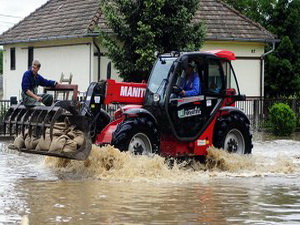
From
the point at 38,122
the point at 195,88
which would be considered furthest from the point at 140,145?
the point at 38,122

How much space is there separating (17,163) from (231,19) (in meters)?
19.9

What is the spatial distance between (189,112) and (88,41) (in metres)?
16.7

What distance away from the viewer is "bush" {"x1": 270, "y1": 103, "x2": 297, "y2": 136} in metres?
28.9

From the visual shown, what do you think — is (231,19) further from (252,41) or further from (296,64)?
(296,64)

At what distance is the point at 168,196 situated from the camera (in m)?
12.4

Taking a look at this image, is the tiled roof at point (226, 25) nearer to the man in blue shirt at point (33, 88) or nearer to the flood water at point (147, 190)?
the flood water at point (147, 190)

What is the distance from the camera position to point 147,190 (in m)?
13.1

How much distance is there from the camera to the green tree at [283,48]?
3975 cm

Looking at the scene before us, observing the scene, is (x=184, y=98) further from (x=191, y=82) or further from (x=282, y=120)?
(x=282, y=120)

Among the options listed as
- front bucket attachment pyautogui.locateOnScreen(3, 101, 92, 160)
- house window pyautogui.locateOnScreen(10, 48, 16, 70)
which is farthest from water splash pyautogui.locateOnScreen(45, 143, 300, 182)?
house window pyautogui.locateOnScreen(10, 48, 16, 70)

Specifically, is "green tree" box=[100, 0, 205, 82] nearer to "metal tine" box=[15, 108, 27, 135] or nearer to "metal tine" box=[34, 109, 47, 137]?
"metal tine" box=[15, 108, 27, 135]

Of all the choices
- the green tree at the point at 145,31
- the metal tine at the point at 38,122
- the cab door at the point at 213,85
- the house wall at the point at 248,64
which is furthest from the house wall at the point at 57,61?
the metal tine at the point at 38,122

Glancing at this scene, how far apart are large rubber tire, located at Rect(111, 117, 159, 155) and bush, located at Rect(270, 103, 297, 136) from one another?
14.3m

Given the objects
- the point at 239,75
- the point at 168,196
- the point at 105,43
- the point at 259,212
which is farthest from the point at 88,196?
the point at 239,75
